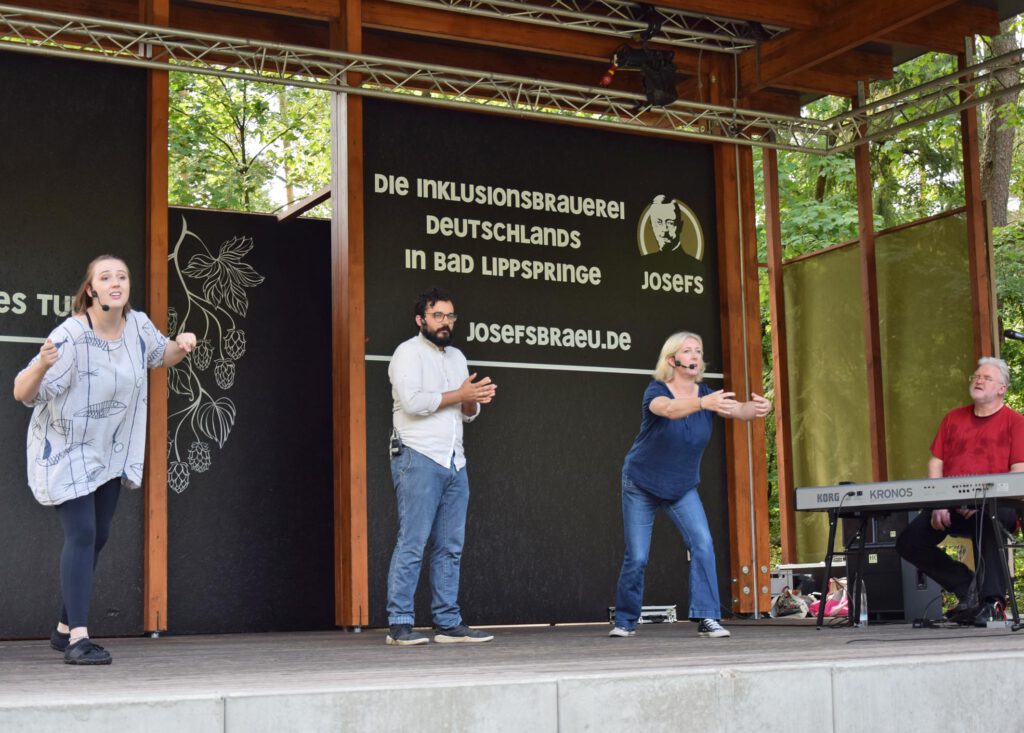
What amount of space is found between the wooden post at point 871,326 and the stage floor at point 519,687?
5009 millimetres

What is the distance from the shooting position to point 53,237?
7754 mm

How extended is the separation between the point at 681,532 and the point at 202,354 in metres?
3.81

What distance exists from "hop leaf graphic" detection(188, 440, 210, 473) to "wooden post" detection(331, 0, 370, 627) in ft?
2.98

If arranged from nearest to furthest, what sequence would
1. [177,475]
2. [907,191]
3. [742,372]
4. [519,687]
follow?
1. [519,687]
2. [177,475]
3. [742,372]
4. [907,191]

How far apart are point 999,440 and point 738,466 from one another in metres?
2.84

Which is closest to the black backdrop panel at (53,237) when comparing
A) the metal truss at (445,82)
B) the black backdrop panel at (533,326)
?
the metal truss at (445,82)

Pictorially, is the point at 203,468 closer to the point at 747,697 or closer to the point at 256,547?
the point at 256,547

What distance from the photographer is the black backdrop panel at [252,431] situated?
8.55 meters

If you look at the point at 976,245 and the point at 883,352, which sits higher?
the point at 976,245

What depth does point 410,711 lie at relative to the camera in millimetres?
3230

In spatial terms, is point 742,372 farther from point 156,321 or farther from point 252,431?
point 156,321

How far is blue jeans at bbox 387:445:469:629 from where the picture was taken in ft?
19.9

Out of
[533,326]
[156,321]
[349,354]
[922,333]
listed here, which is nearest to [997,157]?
[922,333]

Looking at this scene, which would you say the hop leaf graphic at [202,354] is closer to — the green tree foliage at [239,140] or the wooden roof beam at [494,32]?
the wooden roof beam at [494,32]
